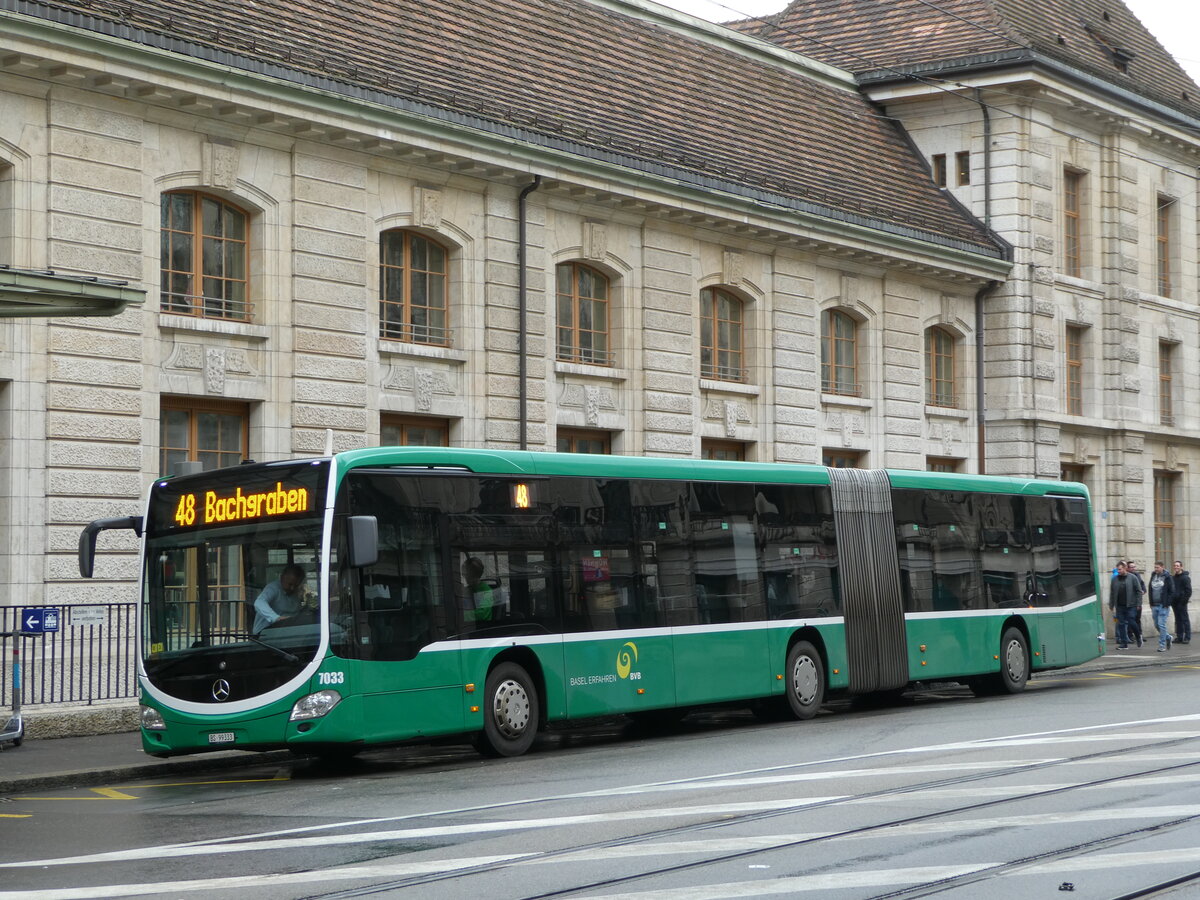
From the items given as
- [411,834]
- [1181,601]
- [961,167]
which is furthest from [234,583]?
[961,167]

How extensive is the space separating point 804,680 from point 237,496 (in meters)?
7.99

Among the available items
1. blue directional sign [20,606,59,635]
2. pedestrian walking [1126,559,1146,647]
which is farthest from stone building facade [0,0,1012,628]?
pedestrian walking [1126,559,1146,647]

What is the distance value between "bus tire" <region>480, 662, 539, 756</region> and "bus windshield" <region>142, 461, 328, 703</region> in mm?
2237

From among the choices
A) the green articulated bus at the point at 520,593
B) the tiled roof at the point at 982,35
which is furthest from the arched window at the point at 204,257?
the tiled roof at the point at 982,35

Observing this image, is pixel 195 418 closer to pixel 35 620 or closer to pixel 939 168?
pixel 35 620

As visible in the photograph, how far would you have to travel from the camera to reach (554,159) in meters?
26.6

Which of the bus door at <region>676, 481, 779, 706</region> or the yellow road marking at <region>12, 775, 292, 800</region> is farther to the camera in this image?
the bus door at <region>676, 481, 779, 706</region>

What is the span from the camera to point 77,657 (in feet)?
64.5

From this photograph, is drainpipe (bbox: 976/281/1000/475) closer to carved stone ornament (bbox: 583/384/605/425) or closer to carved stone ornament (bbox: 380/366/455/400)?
carved stone ornament (bbox: 583/384/605/425)

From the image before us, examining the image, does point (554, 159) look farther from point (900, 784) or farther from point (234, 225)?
point (900, 784)

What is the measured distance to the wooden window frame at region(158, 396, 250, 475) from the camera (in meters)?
21.9

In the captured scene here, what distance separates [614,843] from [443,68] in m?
18.0

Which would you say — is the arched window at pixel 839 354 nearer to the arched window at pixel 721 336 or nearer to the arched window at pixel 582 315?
the arched window at pixel 721 336

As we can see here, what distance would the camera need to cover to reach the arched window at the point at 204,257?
872 inches
